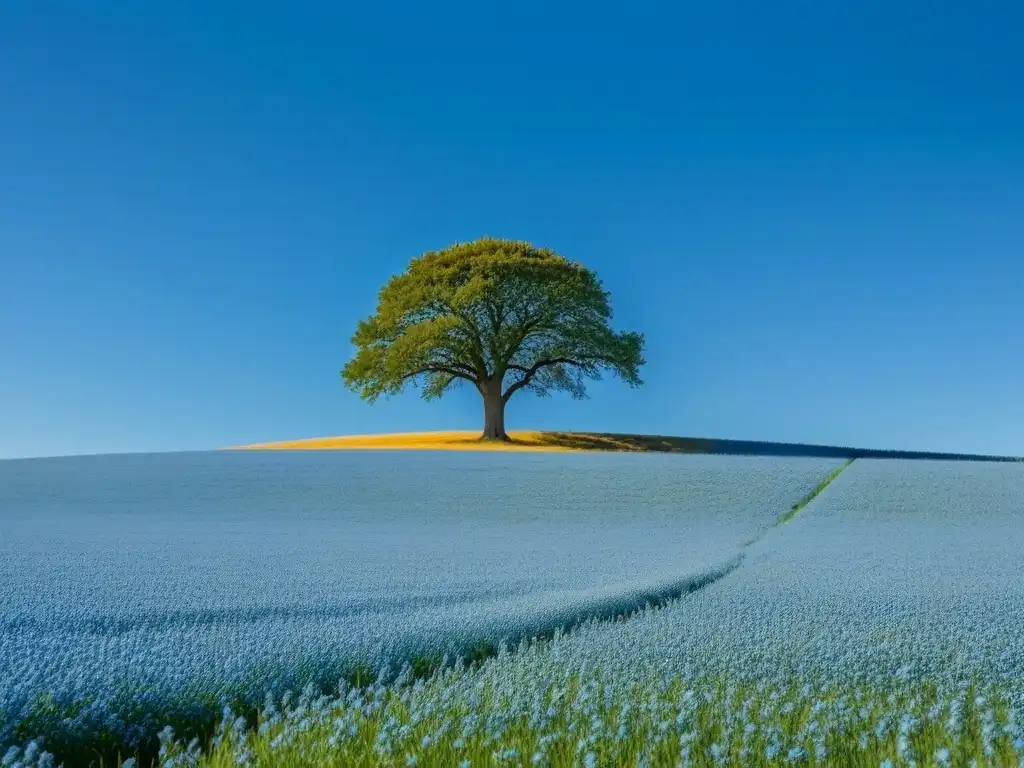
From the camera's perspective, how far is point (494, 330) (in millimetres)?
34719

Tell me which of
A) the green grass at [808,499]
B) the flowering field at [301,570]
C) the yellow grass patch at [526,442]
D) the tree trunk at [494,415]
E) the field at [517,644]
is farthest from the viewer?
the tree trunk at [494,415]

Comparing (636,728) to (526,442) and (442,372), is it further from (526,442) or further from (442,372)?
(442,372)

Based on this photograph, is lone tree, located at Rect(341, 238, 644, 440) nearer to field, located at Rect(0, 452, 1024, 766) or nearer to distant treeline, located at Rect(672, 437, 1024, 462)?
distant treeline, located at Rect(672, 437, 1024, 462)

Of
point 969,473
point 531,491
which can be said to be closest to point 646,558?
point 531,491

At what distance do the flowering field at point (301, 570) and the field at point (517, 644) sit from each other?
0.03 meters

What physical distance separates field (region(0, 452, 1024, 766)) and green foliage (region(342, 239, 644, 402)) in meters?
22.4

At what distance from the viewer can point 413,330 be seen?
33.1m

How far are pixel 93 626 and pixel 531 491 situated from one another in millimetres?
12308

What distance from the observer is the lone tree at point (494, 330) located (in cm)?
3419

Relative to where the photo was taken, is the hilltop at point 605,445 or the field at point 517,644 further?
the hilltop at point 605,445

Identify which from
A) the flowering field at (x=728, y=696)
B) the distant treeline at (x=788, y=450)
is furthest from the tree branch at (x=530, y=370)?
the flowering field at (x=728, y=696)

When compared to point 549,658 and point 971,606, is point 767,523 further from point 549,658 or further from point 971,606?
point 549,658

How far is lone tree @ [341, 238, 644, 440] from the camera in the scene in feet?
112

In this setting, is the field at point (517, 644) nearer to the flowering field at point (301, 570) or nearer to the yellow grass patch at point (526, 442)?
the flowering field at point (301, 570)
